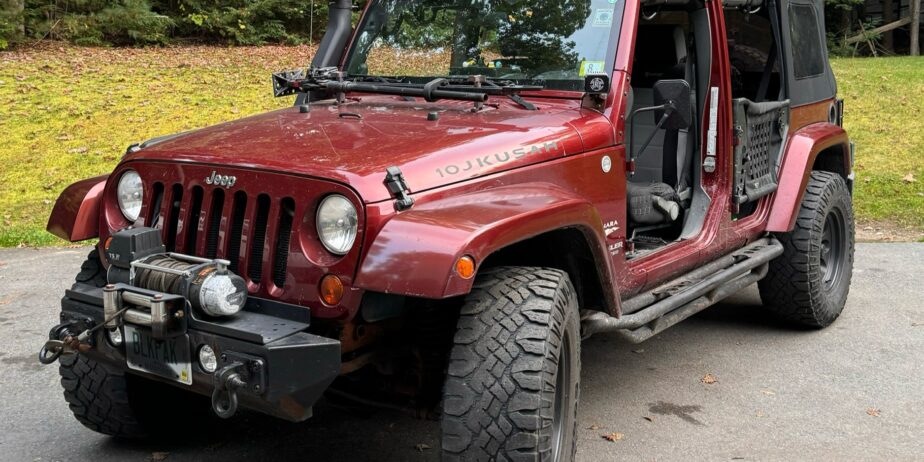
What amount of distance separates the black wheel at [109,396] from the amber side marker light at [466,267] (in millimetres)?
Answer: 1675

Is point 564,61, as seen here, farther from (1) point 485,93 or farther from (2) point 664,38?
(2) point 664,38

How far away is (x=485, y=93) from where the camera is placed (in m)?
4.15

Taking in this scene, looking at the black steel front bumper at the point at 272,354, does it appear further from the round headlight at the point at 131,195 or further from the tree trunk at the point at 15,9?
the tree trunk at the point at 15,9

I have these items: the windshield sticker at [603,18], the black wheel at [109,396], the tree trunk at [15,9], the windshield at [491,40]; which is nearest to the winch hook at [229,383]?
the black wheel at [109,396]

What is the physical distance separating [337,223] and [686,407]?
90.1 inches

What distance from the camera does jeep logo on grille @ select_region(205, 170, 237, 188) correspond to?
3387mm

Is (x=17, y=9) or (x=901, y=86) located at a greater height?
(x=17, y=9)

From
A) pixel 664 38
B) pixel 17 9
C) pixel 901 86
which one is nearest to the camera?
pixel 664 38

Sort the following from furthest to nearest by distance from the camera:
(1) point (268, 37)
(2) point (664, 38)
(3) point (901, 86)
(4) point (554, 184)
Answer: (1) point (268, 37), (3) point (901, 86), (2) point (664, 38), (4) point (554, 184)

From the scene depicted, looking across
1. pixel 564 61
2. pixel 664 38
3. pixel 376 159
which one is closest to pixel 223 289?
pixel 376 159

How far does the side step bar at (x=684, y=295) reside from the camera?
13.4ft

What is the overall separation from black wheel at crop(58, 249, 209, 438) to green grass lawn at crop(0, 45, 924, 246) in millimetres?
4831

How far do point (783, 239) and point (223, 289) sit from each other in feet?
12.3

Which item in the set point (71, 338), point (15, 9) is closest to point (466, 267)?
point (71, 338)
